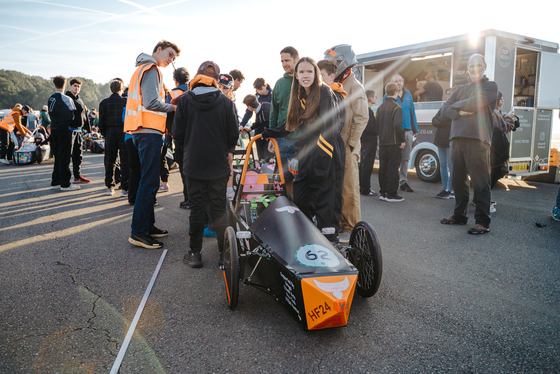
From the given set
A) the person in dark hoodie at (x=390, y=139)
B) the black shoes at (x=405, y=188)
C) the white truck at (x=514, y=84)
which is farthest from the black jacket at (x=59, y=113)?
the white truck at (x=514, y=84)

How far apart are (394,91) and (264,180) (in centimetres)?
385

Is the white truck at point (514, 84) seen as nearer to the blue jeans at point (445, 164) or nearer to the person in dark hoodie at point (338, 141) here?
the blue jeans at point (445, 164)

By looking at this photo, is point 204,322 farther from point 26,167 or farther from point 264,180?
point 26,167

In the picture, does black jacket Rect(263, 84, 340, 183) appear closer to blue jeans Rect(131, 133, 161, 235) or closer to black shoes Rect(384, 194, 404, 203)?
blue jeans Rect(131, 133, 161, 235)

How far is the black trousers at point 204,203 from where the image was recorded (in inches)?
136

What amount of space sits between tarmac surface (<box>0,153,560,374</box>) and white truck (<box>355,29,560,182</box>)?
3.60 meters

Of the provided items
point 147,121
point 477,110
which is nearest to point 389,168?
point 477,110

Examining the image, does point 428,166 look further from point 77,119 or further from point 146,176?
point 77,119

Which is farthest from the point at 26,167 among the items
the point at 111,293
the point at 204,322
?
the point at 204,322

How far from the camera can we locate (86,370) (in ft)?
6.69

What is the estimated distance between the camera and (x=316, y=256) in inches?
93.3

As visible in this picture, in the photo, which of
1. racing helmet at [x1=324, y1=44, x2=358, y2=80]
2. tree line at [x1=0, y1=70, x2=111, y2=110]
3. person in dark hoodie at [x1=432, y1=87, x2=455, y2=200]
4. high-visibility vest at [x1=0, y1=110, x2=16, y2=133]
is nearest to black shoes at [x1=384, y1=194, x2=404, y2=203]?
person in dark hoodie at [x1=432, y1=87, x2=455, y2=200]

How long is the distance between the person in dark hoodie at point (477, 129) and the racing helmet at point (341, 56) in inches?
61.0

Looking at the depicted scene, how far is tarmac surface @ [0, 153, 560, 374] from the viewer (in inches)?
83.7
